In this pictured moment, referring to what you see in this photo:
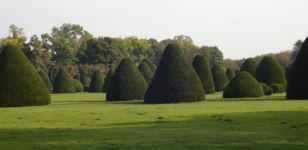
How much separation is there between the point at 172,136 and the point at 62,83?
3967 cm

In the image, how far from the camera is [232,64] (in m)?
116

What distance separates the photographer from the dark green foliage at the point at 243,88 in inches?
1014

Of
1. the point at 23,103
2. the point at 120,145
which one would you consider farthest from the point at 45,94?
the point at 120,145

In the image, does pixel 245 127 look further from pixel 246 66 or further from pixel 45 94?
pixel 246 66

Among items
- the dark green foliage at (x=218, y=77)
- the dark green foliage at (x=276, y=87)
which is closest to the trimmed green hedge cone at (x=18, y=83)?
the dark green foliage at (x=276, y=87)

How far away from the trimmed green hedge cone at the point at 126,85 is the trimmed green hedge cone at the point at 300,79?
12.0 metres

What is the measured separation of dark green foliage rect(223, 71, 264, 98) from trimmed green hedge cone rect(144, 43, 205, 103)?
4.89 meters

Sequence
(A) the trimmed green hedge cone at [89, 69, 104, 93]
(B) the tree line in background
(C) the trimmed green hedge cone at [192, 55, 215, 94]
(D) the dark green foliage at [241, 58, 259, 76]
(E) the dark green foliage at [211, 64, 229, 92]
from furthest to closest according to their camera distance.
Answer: (B) the tree line in background
(A) the trimmed green hedge cone at [89, 69, 104, 93]
(D) the dark green foliage at [241, 58, 259, 76]
(E) the dark green foliage at [211, 64, 229, 92]
(C) the trimmed green hedge cone at [192, 55, 215, 94]

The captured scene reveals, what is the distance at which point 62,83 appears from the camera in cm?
4572

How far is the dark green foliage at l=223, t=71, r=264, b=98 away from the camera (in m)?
25.8

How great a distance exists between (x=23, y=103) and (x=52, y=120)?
838 centimetres

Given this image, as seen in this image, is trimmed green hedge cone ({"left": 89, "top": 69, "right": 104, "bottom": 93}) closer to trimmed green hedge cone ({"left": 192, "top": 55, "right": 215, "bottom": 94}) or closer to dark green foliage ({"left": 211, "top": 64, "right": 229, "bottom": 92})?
dark green foliage ({"left": 211, "top": 64, "right": 229, "bottom": 92})

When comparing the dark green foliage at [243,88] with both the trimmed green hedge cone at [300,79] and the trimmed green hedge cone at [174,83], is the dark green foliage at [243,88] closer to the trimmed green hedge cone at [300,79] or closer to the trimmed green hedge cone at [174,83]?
the trimmed green hedge cone at [300,79]

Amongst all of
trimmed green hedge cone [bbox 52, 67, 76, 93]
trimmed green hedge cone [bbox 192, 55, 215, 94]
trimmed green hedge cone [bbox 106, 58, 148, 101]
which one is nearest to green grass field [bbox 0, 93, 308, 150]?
trimmed green hedge cone [bbox 106, 58, 148, 101]
